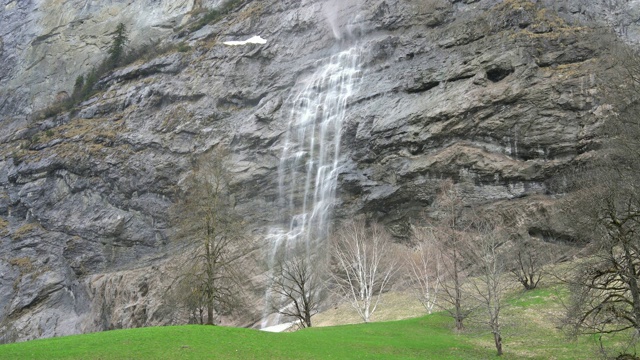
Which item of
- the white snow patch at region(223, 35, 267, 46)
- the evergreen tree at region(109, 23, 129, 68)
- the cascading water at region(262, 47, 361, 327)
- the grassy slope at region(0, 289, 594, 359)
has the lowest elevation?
the grassy slope at region(0, 289, 594, 359)

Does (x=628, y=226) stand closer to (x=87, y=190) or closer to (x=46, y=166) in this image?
(x=87, y=190)

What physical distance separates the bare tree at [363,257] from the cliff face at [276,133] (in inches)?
225

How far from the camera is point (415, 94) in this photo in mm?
51219

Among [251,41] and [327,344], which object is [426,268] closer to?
[327,344]

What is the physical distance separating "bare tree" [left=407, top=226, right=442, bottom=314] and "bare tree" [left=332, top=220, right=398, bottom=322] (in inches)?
63.4

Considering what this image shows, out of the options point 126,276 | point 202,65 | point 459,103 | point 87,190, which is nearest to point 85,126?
point 87,190

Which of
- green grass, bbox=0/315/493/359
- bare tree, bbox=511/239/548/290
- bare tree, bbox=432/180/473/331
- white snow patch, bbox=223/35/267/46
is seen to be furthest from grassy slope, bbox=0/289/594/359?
white snow patch, bbox=223/35/267/46

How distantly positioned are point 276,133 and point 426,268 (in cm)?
2604

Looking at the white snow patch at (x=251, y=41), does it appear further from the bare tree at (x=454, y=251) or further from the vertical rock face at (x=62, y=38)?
the bare tree at (x=454, y=251)

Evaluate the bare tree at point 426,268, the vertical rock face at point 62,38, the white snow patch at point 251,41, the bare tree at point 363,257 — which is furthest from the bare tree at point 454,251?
the vertical rock face at point 62,38

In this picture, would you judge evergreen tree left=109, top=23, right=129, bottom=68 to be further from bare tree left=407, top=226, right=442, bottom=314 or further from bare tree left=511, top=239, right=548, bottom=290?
bare tree left=511, top=239, right=548, bottom=290

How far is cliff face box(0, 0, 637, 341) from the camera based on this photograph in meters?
44.8

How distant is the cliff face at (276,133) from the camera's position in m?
44.8

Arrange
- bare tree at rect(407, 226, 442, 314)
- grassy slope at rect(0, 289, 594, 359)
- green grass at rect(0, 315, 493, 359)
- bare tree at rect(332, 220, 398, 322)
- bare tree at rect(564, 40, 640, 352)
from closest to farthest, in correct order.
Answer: bare tree at rect(564, 40, 640, 352) → green grass at rect(0, 315, 493, 359) → grassy slope at rect(0, 289, 594, 359) → bare tree at rect(407, 226, 442, 314) → bare tree at rect(332, 220, 398, 322)
